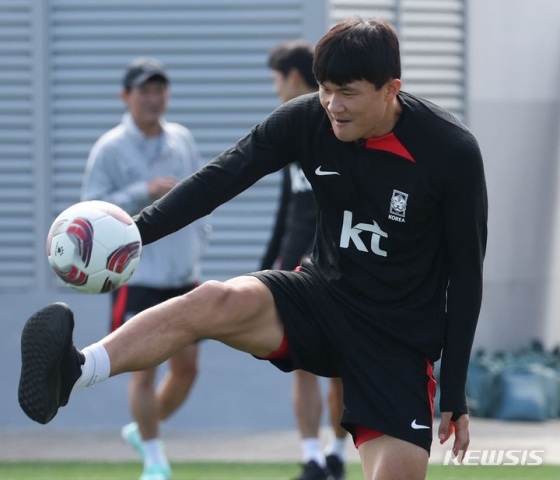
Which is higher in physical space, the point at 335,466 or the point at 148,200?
the point at 148,200

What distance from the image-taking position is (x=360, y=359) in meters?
4.75

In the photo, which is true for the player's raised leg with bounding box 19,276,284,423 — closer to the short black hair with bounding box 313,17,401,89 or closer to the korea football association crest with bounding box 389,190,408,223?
the korea football association crest with bounding box 389,190,408,223

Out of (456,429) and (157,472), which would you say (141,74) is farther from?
(456,429)

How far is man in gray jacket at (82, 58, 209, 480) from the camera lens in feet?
24.5

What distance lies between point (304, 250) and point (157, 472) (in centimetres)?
157

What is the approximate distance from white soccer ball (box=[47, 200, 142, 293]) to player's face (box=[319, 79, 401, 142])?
0.86 metres

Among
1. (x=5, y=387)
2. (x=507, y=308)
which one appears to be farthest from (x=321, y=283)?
(x=507, y=308)

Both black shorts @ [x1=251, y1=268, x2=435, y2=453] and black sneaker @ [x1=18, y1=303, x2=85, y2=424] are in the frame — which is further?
black shorts @ [x1=251, y1=268, x2=435, y2=453]

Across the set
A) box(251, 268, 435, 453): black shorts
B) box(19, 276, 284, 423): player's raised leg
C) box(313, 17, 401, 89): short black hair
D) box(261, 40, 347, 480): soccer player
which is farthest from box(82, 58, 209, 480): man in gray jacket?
box(313, 17, 401, 89): short black hair

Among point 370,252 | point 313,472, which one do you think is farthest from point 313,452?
point 370,252

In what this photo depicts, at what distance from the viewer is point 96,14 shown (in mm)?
10062

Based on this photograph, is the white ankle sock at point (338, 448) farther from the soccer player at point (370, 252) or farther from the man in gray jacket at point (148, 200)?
the soccer player at point (370, 252)

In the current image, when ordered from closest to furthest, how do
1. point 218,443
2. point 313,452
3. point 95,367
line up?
point 95,367 < point 313,452 < point 218,443

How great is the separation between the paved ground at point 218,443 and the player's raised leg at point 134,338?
3.98 m
